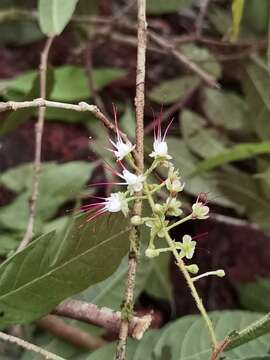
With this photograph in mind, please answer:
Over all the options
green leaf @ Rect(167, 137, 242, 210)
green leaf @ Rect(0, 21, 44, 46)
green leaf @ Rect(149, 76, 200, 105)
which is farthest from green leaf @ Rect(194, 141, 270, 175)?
green leaf @ Rect(0, 21, 44, 46)

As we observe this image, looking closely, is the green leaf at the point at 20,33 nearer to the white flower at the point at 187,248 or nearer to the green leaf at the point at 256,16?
the green leaf at the point at 256,16

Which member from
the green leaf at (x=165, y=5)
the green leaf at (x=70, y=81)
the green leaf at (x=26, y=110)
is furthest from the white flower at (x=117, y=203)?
the green leaf at (x=165, y=5)

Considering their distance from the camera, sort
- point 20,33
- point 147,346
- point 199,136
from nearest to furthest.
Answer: point 147,346 < point 199,136 < point 20,33

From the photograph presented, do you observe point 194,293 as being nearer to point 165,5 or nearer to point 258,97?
point 258,97

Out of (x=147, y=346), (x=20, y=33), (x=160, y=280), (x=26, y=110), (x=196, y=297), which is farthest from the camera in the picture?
(x=20, y=33)

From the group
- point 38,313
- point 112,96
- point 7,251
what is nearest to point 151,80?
point 112,96

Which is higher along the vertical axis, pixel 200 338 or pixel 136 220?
pixel 136 220

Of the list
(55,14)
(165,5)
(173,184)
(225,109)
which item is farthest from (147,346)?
(165,5)
